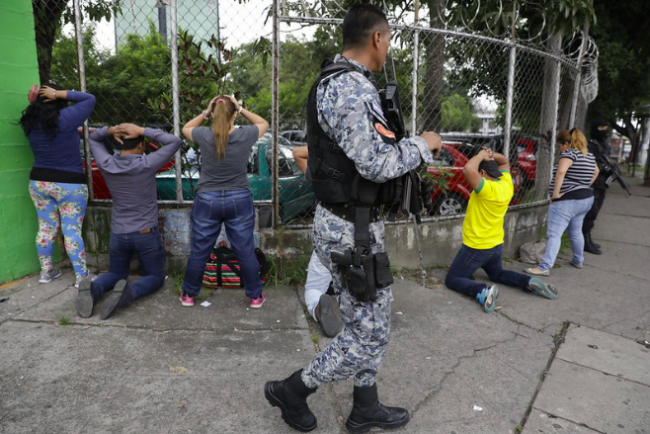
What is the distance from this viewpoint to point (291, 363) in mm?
3121

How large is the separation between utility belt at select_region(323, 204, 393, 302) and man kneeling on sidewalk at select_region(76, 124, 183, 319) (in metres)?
2.24

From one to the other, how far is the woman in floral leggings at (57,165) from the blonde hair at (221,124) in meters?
1.25

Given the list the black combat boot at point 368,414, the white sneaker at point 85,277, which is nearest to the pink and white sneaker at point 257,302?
the white sneaker at point 85,277

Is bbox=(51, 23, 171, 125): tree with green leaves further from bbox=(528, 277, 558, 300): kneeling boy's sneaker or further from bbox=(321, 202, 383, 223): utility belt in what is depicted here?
bbox=(528, 277, 558, 300): kneeling boy's sneaker

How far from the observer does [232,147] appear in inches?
146

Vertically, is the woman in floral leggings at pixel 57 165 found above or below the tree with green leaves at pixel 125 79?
below

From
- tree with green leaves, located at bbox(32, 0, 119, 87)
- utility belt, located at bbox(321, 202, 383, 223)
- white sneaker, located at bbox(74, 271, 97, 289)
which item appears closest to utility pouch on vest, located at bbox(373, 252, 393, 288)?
utility belt, located at bbox(321, 202, 383, 223)

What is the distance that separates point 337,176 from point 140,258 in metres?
2.52

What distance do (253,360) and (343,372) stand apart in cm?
105

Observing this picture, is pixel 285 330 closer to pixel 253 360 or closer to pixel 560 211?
pixel 253 360

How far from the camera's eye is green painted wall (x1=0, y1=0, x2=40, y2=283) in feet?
13.3

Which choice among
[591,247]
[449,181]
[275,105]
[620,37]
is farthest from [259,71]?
[620,37]

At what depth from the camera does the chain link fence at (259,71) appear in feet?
14.2

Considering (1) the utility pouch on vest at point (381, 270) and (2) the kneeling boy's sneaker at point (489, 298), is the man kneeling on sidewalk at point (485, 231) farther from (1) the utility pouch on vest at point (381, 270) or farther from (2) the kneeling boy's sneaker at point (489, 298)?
(1) the utility pouch on vest at point (381, 270)
